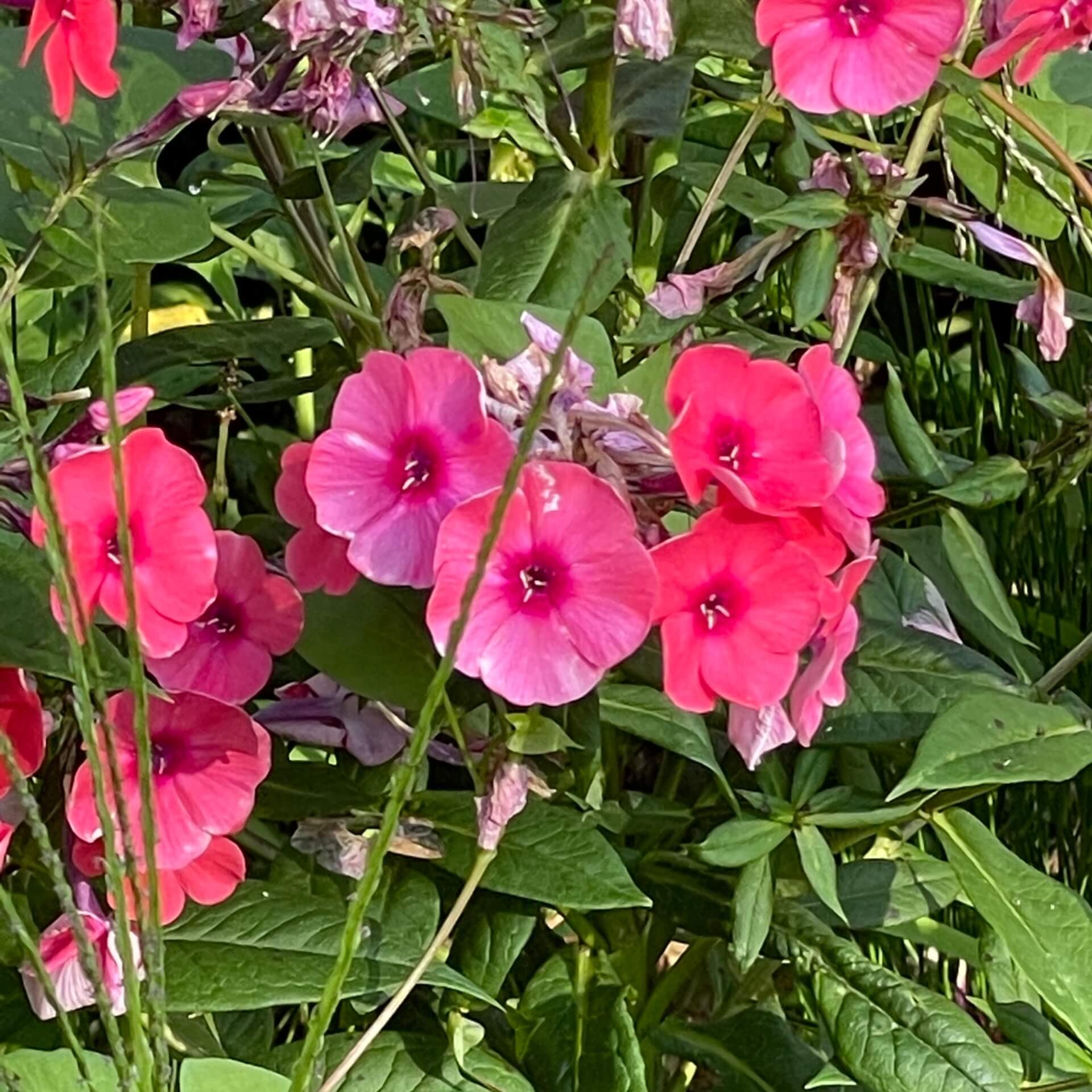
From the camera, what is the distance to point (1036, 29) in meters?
0.48

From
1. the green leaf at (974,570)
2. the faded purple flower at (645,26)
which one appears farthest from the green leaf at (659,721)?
the faded purple flower at (645,26)

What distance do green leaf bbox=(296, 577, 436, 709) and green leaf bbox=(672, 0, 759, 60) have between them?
0.24m

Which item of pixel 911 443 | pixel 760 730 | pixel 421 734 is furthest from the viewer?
pixel 911 443

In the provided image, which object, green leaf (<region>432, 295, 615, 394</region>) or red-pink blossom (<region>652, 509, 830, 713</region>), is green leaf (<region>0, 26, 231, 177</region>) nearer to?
green leaf (<region>432, 295, 615, 394</region>)

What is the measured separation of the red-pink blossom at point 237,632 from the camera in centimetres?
46

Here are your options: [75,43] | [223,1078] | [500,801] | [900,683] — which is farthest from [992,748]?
[75,43]

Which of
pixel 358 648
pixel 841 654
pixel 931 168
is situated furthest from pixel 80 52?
pixel 931 168

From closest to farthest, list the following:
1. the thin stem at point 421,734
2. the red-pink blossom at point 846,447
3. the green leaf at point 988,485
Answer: the thin stem at point 421,734
the red-pink blossom at point 846,447
the green leaf at point 988,485

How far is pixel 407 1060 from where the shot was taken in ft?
1.75

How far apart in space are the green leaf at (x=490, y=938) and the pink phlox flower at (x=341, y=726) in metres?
0.07

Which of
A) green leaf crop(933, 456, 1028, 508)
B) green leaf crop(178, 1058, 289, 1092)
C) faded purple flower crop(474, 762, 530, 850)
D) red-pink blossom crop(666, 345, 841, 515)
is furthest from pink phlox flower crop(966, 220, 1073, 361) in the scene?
green leaf crop(178, 1058, 289, 1092)

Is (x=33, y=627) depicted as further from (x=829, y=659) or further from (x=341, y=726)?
(x=829, y=659)

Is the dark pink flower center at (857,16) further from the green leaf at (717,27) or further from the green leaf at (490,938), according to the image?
the green leaf at (490,938)

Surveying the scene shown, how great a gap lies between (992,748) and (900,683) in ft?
0.21
